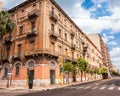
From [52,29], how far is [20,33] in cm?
662

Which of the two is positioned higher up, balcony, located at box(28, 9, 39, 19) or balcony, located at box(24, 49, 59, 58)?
balcony, located at box(28, 9, 39, 19)

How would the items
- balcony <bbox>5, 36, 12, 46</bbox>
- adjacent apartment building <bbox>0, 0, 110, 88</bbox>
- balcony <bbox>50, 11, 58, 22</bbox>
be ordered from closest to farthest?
adjacent apartment building <bbox>0, 0, 110, 88</bbox> < balcony <bbox>50, 11, 58, 22</bbox> < balcony <bbox>5, 36, 12, 46</bbox>

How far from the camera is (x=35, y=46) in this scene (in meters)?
33.4

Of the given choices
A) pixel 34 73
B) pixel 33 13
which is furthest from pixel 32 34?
pixel 34 73

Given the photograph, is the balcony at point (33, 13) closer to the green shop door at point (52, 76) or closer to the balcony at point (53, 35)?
the balcony at point (53, 35)

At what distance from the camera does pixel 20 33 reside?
37000mm

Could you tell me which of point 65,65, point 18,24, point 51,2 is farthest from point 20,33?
point 65,65

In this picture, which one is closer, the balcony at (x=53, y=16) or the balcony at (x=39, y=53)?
the balcony at (x=39, y=53)

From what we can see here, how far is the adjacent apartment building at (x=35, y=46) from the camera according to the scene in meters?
32.6

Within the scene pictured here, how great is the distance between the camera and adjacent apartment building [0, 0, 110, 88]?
32625 millimetres

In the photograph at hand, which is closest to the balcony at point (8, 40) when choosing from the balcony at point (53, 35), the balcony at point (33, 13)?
the balcony at point (33, 13)

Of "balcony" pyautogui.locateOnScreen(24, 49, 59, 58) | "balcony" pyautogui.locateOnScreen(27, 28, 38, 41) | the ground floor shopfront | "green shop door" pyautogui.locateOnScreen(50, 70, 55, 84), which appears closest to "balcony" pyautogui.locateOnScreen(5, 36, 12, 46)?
the ground floor shopfront

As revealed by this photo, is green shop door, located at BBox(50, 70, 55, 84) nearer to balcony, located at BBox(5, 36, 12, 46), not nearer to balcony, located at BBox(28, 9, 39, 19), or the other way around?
balcony, located at BBox(5, 36, 12, 46)

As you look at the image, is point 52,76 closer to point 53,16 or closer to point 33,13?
point 53,16
